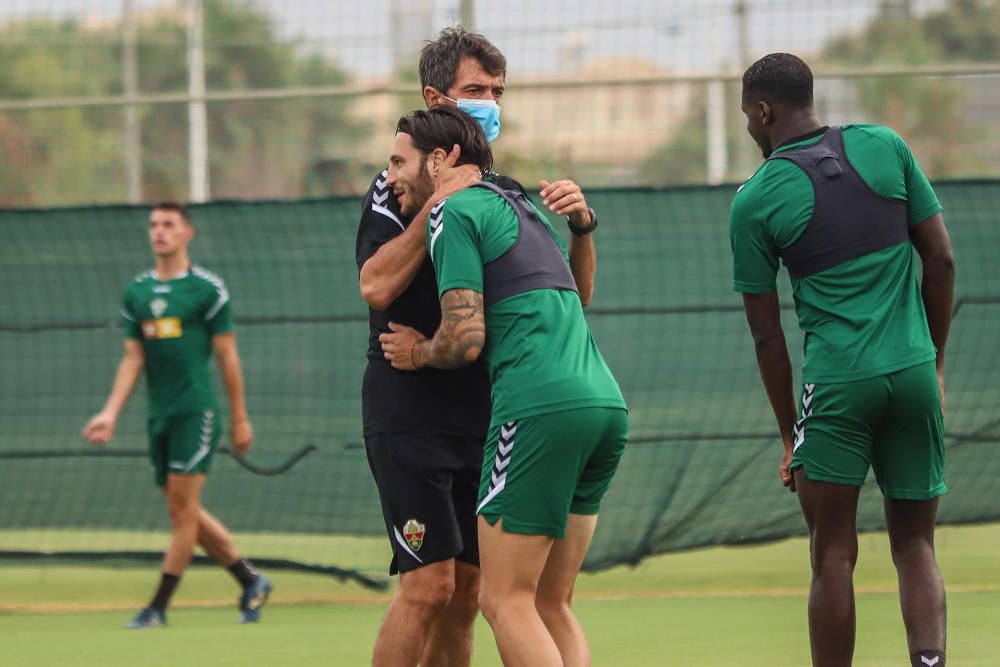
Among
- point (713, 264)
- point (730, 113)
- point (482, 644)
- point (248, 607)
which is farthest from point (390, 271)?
point (730, 113)

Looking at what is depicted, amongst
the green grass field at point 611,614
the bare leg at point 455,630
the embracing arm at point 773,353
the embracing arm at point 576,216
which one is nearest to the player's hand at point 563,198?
the embracing arm at point 576,216

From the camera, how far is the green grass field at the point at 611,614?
23.0 feet

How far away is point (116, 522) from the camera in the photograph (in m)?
9.88

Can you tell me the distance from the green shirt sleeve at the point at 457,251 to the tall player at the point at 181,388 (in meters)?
3.93

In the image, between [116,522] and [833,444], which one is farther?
[116,522]

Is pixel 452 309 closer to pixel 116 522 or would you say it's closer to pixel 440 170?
pixel 440 170

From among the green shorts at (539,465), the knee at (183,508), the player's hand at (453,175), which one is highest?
the player's hand at (453,175)

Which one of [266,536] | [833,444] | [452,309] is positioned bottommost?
[266,536]

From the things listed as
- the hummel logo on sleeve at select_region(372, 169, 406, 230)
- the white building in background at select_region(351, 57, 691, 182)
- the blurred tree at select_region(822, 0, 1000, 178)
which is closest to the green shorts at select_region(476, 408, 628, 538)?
the hummel logo on sleeve at select_region(372, 169, 406, 230)

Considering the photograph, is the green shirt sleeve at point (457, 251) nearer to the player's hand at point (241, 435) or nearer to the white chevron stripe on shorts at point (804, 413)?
Answer: the white chevron stripe on shorts at point (804, 413)

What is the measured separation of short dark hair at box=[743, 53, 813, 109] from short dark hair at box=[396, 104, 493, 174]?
858 mm

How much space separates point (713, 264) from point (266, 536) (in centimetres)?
318

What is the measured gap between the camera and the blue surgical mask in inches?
203

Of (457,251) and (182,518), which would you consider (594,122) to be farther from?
(457,251)
